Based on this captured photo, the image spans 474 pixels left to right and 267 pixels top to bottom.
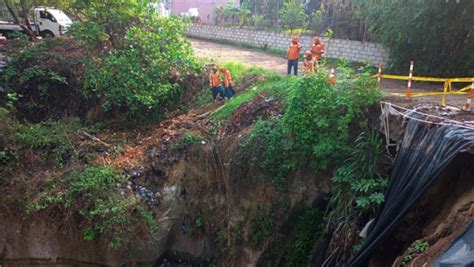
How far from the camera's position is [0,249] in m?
8.59

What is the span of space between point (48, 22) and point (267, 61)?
11064mm

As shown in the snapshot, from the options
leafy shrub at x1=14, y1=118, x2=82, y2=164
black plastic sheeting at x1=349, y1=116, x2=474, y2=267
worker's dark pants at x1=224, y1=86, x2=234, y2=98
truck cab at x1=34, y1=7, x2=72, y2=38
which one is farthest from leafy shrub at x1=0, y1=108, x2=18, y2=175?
truck cab at x1=34, y1=7, x2=72, y2=38

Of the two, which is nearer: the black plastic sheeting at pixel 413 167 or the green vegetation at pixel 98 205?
the black plastic sheeting at pixel 413 167

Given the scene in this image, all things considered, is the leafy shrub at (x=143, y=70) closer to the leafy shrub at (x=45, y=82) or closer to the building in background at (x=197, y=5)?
the leafy shrub at (x=45, y=82)

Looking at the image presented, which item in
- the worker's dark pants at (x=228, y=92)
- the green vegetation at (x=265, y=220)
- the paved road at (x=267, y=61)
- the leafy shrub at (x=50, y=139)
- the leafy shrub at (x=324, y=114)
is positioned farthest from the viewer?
the worker's dark pants at (x=228, y=92)

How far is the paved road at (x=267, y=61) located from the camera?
8.63 m

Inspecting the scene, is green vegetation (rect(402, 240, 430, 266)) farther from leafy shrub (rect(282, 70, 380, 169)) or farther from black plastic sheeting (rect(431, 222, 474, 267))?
leafy shrub (rect(282, 70, 380, 169))

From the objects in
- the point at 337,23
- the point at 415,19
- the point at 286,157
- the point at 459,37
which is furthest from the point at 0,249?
the point at 337,23

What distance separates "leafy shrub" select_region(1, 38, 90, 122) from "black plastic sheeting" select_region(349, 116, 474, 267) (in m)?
9.03

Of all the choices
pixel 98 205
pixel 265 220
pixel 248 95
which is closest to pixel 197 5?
pixel 248 95

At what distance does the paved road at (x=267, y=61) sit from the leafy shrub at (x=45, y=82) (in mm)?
5127

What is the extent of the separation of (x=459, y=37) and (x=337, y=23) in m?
6.41

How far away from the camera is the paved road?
28.3ft

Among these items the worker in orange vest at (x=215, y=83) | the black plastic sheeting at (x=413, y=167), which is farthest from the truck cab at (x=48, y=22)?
the black plastic sheeting at (x=413, y=167)
